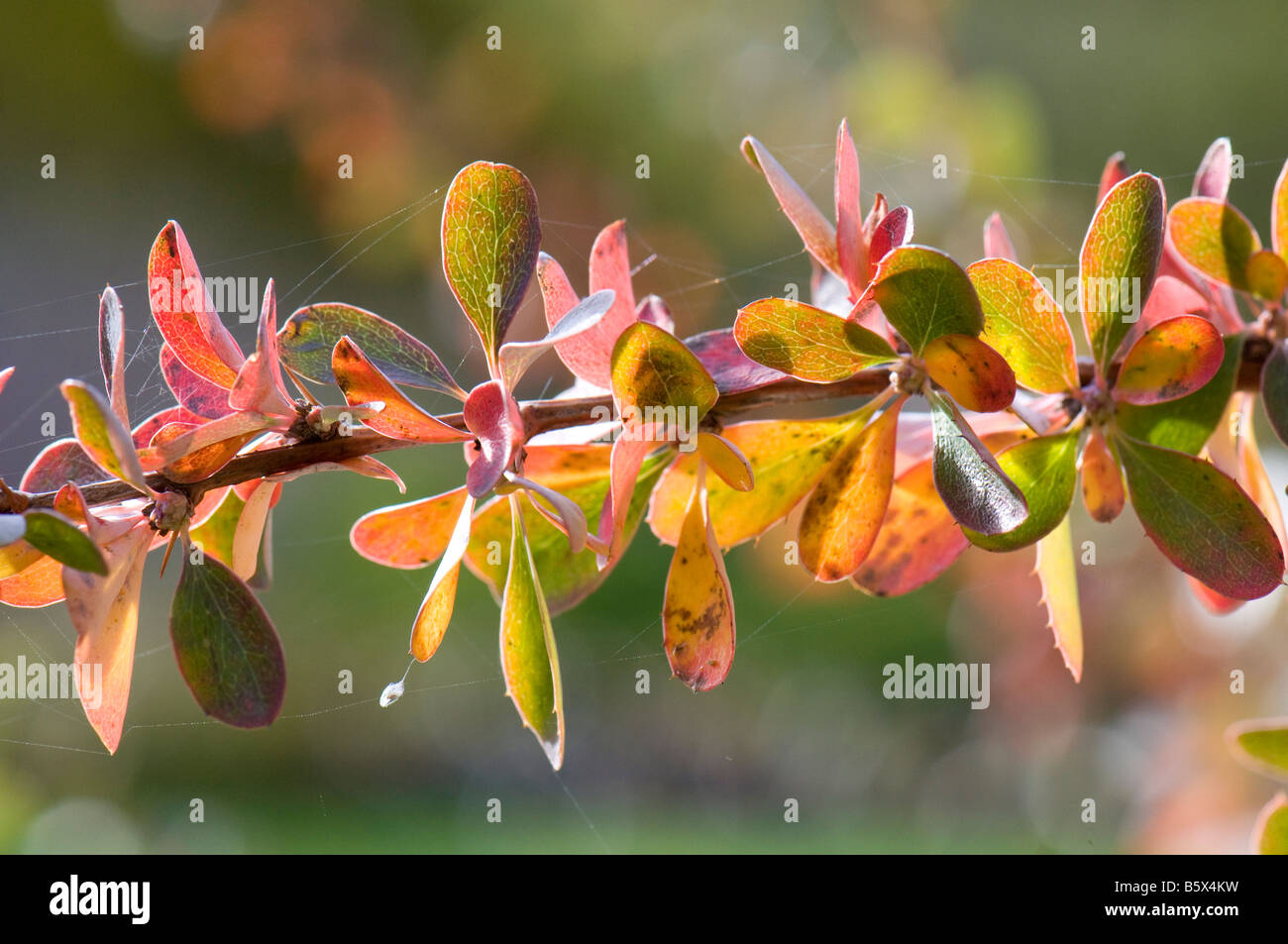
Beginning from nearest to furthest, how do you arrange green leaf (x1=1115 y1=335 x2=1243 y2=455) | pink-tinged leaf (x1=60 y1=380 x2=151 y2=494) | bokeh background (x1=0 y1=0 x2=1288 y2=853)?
pink-tinged leaf (x1=60 y1=380 x2=151 y2=494)
green leaf (x1=1115 y1=335 x2=1243 y2=455)
bokeh background (x1=0 y1=0 x2=1288 y2=853)

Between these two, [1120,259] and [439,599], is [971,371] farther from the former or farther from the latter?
[439,599]

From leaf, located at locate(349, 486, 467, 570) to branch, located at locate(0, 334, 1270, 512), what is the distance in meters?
0.04

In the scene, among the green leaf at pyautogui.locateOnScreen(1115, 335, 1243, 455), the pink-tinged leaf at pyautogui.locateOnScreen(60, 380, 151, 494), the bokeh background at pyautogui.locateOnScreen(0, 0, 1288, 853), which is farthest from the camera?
the bokeh background at pyautogui.locateOnScreen(0, 0, 1288, 853)

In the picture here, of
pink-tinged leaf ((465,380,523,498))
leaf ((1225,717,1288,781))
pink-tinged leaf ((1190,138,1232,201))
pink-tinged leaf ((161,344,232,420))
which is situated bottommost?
leaf ((1225,717,1288,781))

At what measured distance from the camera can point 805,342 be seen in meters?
0.30

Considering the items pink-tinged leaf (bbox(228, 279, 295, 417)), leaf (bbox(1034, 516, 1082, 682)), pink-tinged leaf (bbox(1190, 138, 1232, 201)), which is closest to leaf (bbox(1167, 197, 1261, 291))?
pink-tinged leaf (bbox(1190, 138, 1232, 201))

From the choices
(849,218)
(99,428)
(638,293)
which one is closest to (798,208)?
(849,218)

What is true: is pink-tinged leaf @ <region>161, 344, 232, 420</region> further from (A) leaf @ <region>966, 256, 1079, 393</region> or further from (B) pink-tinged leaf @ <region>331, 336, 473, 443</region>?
(A) leaf @ <region>966, 256, 1079, 393</region>

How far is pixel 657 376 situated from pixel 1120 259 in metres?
0.16

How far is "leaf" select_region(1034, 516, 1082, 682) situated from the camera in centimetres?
36

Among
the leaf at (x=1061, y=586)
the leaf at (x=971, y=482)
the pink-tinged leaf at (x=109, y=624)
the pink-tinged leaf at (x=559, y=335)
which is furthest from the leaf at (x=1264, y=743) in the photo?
the pink-tinged leaf at (x=109, y=624)
